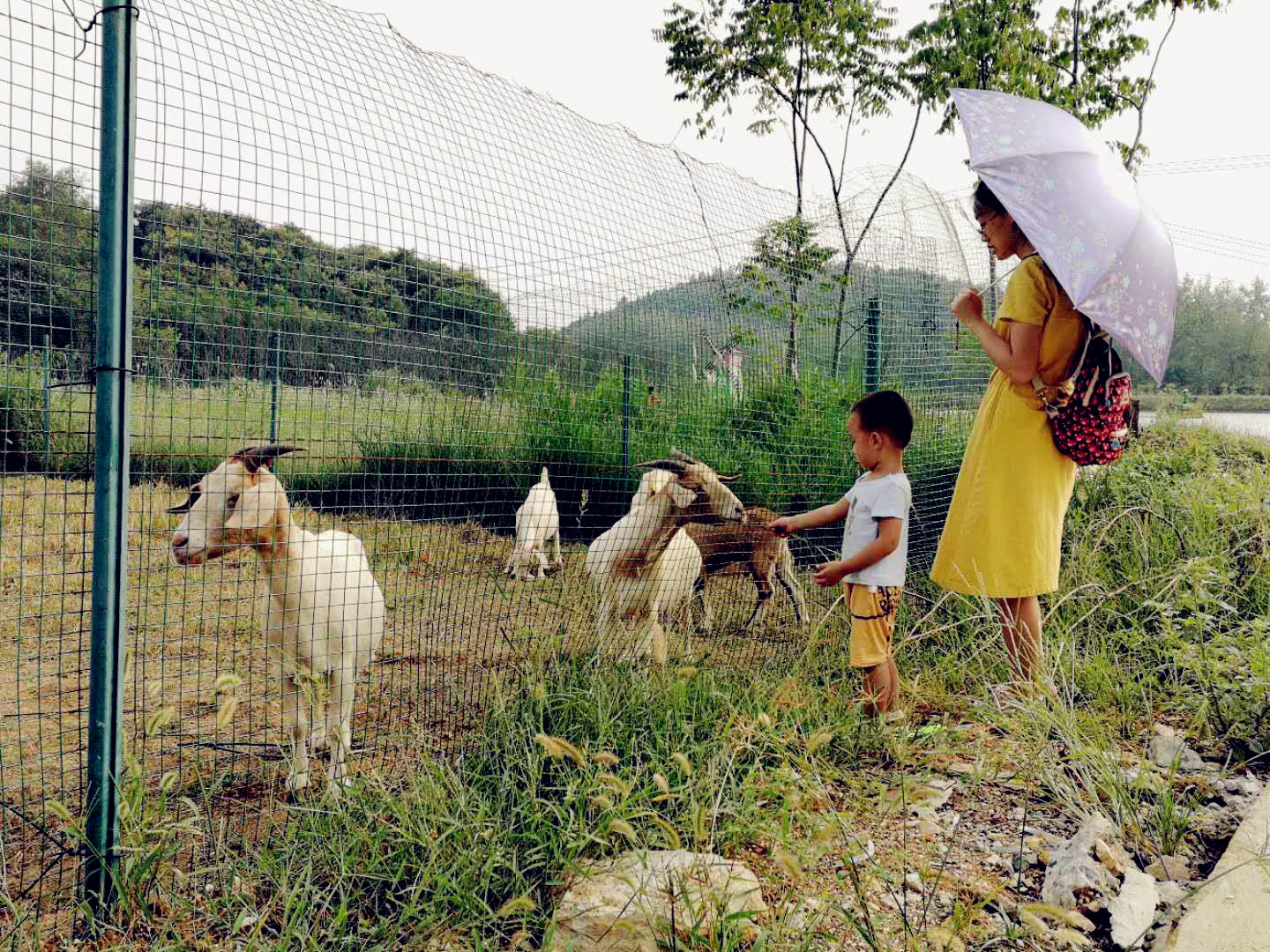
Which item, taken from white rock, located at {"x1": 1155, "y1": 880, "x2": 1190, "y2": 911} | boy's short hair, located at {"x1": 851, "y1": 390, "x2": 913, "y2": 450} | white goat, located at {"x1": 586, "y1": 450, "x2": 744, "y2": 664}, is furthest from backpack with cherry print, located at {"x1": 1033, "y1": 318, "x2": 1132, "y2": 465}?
white rock, located at {"x1": 1155, "y1": 880, "x2": 1190, "y2": 911}

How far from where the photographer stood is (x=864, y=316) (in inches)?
211

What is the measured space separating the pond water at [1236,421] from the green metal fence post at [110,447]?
41.9 ft

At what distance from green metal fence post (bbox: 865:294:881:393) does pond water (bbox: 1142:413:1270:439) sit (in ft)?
27.9

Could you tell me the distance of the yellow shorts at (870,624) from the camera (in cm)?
344

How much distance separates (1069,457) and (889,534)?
81 centimetres

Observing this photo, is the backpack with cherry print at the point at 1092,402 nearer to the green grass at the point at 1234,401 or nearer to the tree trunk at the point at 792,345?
the tree trunk at the point at 792,345

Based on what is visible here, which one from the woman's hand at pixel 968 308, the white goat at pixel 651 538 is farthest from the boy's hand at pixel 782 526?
the woman's hand at pixel 968 308

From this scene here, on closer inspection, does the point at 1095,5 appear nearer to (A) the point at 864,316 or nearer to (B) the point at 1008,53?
(B) the point at 1008,53

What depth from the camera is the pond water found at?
38.8 feet

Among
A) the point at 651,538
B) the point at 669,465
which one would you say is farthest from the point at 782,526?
the point at 651,538

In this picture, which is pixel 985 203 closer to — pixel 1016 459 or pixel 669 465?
pixel 1016 459

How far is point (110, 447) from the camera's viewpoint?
227 centimetres

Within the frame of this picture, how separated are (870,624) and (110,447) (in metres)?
2.72

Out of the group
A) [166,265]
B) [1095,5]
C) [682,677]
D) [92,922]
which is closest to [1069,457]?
[682,677]
